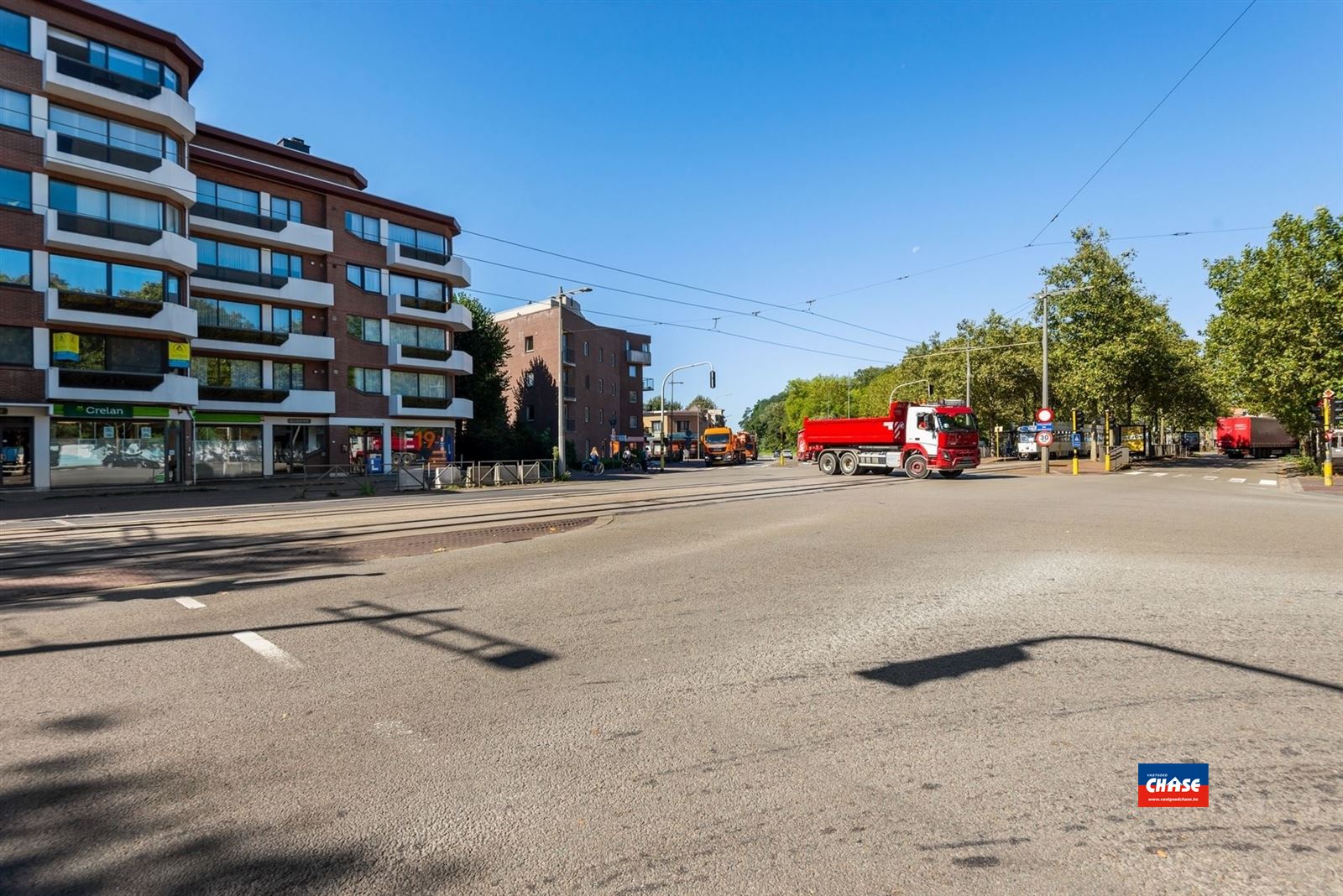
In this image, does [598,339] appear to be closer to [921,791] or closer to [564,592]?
[564,592]

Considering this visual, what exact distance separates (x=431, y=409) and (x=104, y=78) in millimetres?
19484

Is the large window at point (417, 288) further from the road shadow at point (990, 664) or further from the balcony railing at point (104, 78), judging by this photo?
the road shadow at point (990, 664)

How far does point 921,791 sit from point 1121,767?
102cm

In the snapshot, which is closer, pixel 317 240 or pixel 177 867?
pixel 177 867

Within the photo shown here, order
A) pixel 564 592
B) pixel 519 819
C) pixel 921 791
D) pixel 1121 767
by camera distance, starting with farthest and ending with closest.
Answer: pixel 564 592 < pixel 1121 767 < pixel 921 791 < pixel 519 819

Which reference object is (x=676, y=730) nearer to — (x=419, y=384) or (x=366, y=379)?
(x=366, y=379)

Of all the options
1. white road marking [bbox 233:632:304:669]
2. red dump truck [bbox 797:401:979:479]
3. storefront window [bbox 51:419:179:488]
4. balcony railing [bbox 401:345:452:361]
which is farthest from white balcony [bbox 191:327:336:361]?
white road marking [bbox 233:632:304:669]

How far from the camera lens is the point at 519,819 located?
116 inches

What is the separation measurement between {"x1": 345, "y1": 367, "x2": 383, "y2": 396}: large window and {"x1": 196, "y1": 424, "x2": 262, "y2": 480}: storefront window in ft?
17.2

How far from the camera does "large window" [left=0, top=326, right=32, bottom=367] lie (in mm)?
24969

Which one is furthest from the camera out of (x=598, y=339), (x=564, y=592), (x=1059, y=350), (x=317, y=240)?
(x=598, y=339)

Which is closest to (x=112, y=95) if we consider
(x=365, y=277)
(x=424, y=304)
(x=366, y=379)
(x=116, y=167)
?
(x=116, y=167)

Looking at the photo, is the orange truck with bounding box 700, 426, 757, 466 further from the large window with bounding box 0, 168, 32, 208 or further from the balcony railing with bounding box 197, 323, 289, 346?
the large window with bounding box 0, 168, 32, 208

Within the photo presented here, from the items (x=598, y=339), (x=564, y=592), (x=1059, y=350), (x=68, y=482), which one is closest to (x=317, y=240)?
(x=68, y=482)
